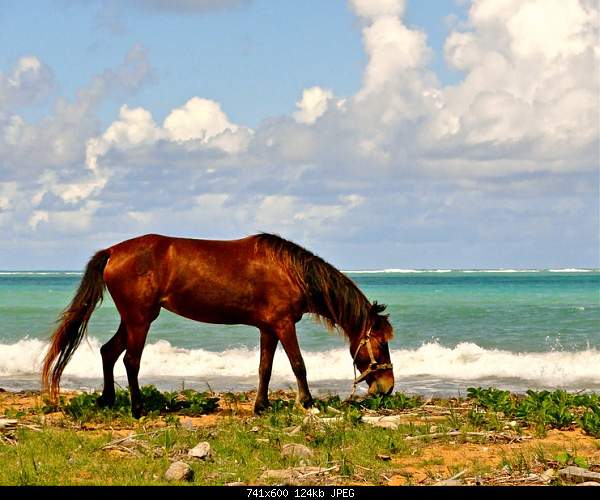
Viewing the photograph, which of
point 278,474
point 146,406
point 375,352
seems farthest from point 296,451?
point 146,406

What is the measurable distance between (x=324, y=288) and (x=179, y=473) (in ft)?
12.7

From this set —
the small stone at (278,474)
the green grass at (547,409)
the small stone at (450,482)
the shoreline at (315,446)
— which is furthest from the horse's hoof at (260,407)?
the small stone at (450,482)

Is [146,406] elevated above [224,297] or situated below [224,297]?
below

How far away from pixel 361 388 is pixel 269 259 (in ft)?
21.2

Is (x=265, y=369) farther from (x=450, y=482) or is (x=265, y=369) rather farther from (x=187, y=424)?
(x=450, y=482)

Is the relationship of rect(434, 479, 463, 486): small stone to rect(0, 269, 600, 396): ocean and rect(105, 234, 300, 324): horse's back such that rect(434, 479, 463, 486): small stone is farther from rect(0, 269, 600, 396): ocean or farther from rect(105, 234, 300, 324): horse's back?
rect(0, 269, 600, 396): ocean

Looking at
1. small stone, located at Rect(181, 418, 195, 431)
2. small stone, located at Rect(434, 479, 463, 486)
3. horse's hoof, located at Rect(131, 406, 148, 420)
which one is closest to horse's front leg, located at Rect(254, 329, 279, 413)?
small stone, located at Rect(181, 418, 195, 431)

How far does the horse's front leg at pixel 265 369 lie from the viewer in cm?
1008

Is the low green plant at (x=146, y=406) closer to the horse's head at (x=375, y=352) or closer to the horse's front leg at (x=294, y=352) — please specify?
the horse's front leg at (x=294, y=352)

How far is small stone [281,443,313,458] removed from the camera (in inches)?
293

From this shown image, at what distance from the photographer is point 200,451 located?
747 centimetres

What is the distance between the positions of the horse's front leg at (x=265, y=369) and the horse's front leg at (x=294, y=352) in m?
0.20
